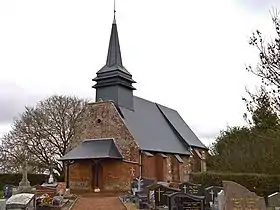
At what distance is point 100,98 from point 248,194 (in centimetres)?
2349

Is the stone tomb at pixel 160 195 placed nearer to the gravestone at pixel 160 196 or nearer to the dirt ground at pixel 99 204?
the gravestone at pixel 160 196

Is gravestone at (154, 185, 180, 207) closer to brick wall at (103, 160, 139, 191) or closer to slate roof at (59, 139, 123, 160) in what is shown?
slate roof at (59, 139, 123, 160)

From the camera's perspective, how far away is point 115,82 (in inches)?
1372

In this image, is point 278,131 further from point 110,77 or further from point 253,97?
point 110,77

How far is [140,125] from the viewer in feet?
115

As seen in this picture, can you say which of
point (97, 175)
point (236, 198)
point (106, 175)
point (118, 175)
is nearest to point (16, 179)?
point (97, 175)

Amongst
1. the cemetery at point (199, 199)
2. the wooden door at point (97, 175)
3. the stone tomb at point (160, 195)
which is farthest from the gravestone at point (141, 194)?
the wooden door at point (97, 175)

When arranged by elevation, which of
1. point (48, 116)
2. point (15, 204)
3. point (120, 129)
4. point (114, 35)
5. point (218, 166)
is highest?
point (114, 35)

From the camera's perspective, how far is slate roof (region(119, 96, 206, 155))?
111 feet

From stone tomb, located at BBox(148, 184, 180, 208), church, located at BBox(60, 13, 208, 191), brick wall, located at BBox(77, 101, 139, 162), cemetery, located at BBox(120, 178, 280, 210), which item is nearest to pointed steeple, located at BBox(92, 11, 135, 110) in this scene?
church, located at BBox(60, 13, 208, 191)

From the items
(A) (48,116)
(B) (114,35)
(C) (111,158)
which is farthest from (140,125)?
(A) (48,116)

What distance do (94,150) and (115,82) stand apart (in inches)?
242

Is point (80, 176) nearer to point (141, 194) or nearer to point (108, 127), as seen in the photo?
point (108, 127)

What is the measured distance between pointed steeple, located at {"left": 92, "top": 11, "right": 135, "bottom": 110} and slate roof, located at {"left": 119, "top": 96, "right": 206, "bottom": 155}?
1.11m
